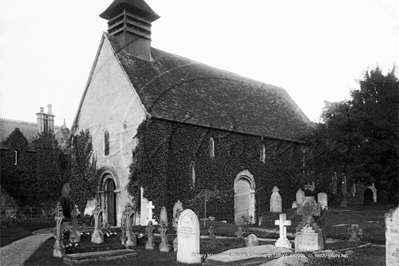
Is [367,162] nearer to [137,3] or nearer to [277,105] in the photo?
[277,105]

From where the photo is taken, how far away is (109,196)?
2734 cm

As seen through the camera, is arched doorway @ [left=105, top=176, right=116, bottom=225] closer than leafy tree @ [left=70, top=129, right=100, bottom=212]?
Yes

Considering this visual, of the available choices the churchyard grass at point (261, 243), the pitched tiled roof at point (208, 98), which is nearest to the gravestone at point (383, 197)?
the pitched tiled roof at point (208, 98)

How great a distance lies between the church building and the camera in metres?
24.9

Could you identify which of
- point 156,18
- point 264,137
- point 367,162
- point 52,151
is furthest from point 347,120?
point 52,151

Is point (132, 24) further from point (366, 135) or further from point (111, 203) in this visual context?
point (366, 135)

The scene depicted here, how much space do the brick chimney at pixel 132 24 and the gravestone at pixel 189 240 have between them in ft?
59.7

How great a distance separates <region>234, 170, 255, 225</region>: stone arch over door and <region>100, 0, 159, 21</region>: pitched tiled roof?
13.1 metres

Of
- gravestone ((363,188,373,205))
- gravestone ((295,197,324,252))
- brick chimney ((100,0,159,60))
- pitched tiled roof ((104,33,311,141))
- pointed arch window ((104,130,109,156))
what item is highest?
brick chimney ((100,0,159,60))

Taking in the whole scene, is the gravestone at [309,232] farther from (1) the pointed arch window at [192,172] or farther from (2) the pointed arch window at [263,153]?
(2) the pointed arch window at [263,153]

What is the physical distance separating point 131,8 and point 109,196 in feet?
42.5

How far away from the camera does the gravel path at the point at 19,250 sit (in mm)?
12109

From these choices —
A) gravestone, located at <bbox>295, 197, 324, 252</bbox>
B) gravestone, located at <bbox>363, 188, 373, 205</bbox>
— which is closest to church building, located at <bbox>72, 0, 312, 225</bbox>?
gravestone, located at <bbox>363, 188, 373, 205</bbox>

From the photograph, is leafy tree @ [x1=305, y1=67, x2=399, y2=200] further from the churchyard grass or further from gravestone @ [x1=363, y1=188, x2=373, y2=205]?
the churchyard grass
